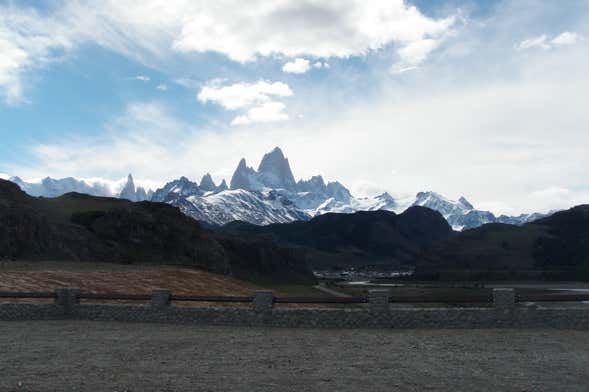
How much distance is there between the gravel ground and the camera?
14.4 meters

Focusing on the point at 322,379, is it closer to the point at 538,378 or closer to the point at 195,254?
the point at 538,378

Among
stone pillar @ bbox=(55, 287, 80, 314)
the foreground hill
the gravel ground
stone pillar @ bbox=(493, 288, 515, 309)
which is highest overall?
the foreground hill

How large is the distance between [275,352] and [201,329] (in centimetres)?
769

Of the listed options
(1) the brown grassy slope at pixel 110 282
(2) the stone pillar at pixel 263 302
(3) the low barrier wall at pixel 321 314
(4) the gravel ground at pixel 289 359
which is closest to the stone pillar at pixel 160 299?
(3) the low barrier wall at pixel 321 314

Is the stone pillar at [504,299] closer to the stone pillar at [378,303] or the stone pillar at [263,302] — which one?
the stone pillar at [378,303]

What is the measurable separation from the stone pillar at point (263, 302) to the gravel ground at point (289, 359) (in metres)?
1.84

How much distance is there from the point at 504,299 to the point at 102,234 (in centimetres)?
11909

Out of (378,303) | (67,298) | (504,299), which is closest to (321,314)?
(378,303)

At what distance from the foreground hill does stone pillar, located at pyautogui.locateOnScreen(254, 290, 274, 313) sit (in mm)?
91054

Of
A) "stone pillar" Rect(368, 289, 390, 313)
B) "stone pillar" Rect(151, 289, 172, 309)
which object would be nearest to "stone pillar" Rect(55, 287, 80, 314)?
"stone pillar" Rect(151, 289, 172, 309)

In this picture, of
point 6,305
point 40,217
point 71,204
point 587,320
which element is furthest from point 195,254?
point 587,320

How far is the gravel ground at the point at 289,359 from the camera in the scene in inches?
569

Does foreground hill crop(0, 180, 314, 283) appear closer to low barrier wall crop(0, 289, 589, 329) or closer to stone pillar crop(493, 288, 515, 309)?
low barrier wall crop(0, 289, 589, 329)

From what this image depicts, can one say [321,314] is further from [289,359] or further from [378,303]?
[289,359]
